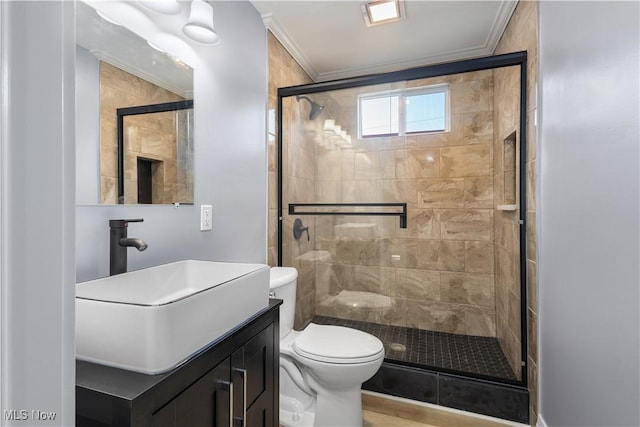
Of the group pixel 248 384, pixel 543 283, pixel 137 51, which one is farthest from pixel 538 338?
pixel 137 51

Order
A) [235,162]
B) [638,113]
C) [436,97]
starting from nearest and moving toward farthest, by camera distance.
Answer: [638,113]
[235,162]
[436,97]

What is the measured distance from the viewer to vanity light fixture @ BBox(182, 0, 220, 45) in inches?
50.3

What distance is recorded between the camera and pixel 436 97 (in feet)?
7.76

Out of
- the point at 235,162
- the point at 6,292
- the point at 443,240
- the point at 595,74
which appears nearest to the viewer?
the point at 6,292

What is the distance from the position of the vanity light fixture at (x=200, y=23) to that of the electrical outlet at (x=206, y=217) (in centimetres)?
76

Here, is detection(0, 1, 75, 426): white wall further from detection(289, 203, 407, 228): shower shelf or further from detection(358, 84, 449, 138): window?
detection(358, 84, 449, 138): window

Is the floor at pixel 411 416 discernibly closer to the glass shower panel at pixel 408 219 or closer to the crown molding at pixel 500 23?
the glass shower panel at pixel 408 219

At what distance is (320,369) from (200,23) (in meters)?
1.64

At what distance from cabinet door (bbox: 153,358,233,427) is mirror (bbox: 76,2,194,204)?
70cm

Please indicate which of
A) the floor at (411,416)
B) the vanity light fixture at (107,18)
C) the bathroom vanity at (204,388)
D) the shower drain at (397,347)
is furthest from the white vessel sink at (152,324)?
the shower drain at (397,347)

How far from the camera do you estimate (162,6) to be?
119cm

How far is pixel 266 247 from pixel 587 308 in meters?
1.65

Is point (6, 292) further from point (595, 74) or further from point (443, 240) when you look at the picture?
point (443, 240)

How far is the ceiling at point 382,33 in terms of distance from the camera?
1.91m
